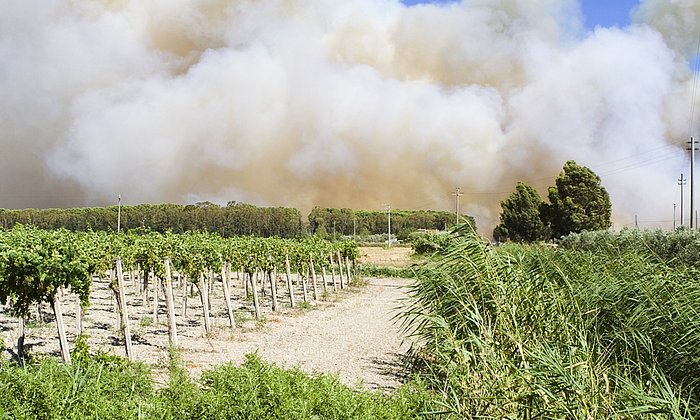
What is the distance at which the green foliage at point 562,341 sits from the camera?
4.18 m

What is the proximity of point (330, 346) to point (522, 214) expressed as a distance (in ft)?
158

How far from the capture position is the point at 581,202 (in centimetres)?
5297

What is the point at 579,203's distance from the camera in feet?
174

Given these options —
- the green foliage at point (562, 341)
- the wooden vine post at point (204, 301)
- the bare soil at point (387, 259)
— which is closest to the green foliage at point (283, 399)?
the green foliage at point (562, 341)

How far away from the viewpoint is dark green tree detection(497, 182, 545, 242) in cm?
5866

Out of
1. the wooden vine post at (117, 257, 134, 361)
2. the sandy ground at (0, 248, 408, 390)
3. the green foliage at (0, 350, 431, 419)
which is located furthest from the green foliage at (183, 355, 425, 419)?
the wooden vine post at (117, 257, 134, 361)

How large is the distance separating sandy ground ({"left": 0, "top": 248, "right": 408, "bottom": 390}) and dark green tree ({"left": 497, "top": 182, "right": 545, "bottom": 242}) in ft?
126

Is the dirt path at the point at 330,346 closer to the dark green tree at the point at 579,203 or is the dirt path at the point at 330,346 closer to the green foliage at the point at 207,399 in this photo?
the green foliage at the point at 207,399

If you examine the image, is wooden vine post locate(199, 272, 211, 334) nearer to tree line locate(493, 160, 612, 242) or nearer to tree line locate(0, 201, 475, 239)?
tree line locate(493, 160, 612, 242)

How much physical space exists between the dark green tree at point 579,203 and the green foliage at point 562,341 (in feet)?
147

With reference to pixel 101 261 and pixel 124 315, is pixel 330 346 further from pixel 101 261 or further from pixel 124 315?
pixel 101 261

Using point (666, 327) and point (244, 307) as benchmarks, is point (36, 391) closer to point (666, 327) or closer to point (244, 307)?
point (666, 327)

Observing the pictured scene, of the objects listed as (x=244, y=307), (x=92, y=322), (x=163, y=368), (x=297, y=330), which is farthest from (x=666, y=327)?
(x=244, y=307)

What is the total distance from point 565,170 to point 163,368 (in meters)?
49.1
